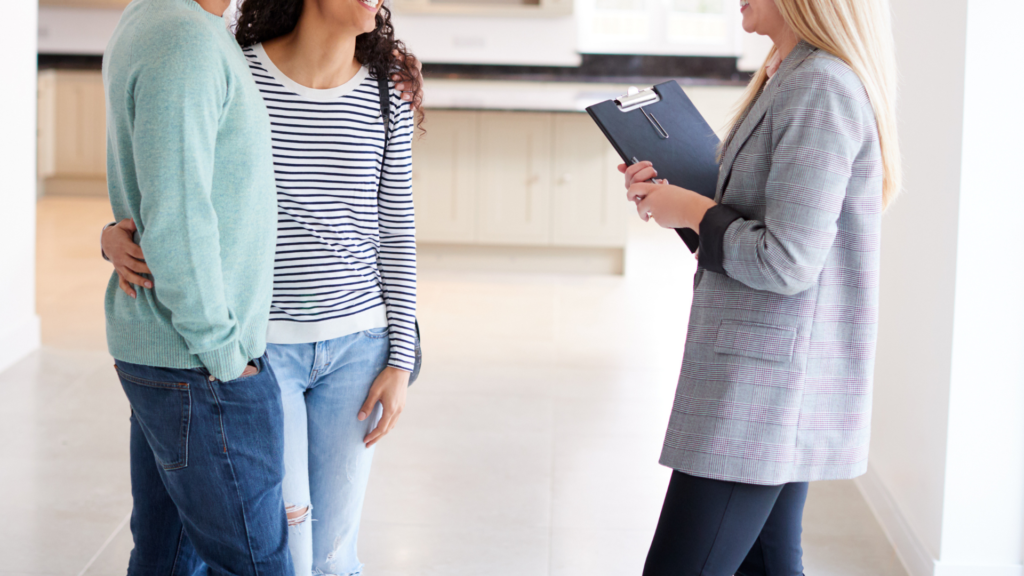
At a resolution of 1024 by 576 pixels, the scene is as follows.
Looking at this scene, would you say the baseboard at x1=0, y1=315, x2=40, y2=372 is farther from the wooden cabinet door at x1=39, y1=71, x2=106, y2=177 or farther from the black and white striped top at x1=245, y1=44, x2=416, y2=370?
the wooden cabinet door at x1=39, y1=71, x2=106, y2=177

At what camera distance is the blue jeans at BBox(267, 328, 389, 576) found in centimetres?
133

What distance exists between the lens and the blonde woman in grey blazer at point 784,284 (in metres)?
1.16

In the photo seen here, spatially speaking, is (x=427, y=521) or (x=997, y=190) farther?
(x=427, y=521)

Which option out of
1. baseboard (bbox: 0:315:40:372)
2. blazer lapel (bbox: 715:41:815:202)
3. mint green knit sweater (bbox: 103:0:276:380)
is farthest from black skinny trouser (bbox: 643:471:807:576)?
baseboard (bbox: 0:315:40:372)

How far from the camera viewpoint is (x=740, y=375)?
1244 millimetres

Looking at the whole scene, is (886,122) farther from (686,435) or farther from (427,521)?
(427,521)

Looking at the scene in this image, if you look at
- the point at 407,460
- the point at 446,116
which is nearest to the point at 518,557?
the point at 407,460

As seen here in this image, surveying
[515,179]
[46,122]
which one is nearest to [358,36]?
[515,179]

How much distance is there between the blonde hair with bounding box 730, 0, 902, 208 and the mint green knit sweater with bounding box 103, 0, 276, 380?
72 centimetres

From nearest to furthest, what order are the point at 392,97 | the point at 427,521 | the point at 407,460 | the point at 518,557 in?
the point at 392,97 → the point at 518,557 → the point at 427,521 → the point at 407,460

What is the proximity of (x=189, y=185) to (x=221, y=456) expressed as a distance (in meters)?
0.33

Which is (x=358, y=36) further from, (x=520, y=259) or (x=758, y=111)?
(x=520, y=259)

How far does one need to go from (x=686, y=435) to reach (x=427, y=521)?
1.29 m

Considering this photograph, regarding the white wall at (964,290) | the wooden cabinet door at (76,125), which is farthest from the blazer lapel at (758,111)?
the wooden cabinet door at (76,125)
